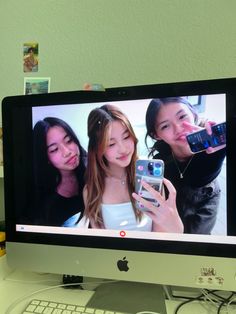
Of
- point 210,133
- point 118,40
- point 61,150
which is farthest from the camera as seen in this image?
point 118,40

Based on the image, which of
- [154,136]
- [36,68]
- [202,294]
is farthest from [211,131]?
[36,68]

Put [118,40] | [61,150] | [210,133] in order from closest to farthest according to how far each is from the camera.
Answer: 1. [210,133]
2. [61,150]
3. [118,40]

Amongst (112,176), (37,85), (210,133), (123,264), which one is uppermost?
(37,85)

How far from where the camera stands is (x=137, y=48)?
99 cm

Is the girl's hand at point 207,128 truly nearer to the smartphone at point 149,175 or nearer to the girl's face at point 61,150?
the smartphone at point 149,175

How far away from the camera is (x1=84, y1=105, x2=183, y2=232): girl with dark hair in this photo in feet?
2.36

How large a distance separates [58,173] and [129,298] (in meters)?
0.37

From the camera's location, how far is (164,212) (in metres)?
0.70

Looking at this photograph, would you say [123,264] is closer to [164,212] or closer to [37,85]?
[164,212]

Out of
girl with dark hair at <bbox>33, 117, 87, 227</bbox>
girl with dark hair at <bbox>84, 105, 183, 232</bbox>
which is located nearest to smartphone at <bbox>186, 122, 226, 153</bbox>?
girl with dark hair at <bbox>84, 105, 183, 232</bbox>

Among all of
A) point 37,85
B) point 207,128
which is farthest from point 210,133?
point 37,85

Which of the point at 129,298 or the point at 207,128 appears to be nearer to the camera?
the point at 207,128

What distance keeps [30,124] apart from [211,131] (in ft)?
1.49

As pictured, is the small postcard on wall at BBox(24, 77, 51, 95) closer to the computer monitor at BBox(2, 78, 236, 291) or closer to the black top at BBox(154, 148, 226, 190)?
the computer monitor at BBox(2, 78, 236, 291)
